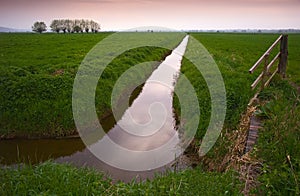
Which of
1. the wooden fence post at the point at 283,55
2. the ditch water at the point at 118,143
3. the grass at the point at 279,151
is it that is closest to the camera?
the grass at the point at 279,151

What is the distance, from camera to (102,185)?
169 inches

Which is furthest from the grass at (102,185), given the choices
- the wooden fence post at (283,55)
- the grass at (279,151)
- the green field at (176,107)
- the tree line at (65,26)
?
the tree line at (65,26)

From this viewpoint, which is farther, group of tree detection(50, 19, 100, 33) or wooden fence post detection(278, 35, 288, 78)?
group of tree detection(50, 19, 100, 33)

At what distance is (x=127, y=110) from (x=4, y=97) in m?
4.51

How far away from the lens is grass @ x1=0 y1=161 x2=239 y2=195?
3945 mm

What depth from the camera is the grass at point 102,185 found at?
3.95 metres

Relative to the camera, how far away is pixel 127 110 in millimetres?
10773

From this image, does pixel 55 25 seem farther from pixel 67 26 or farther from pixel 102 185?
pixel 102 185

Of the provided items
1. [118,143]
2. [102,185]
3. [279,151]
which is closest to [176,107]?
[118,143]

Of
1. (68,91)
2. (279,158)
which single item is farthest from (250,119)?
(68,91)

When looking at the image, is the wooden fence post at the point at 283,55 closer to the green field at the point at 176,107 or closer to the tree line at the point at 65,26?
the green field at the point at 176,107

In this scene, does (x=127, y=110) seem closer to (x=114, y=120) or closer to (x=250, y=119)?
(x=114, y=120)

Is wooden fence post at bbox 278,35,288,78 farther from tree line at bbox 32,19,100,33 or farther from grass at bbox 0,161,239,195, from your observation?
tree line at bbox 32,19,100,33

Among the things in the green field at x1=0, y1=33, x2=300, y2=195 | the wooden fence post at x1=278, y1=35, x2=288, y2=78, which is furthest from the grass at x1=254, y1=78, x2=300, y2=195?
the wooden fence post at x1=278, y1=35, x2=288, y2=78
